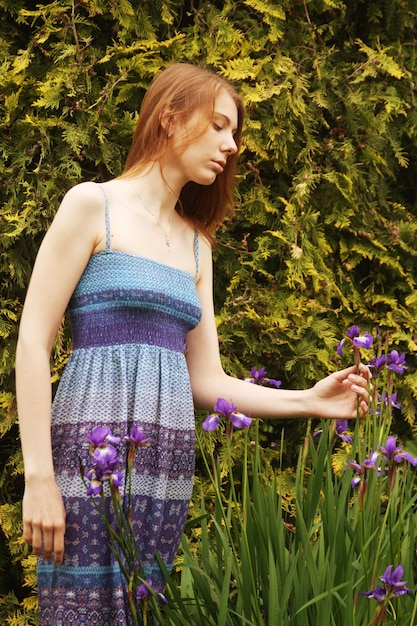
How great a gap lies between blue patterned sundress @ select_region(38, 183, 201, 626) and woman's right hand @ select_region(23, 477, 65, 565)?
0.21ft

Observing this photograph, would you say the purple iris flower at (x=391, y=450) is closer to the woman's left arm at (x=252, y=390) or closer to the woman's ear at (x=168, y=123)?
the woman's left arm at (x=252, y=390)

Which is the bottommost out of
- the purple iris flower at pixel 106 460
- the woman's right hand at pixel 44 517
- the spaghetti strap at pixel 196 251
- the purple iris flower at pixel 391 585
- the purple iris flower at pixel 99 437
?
the woman's right hand at pixel 44 517

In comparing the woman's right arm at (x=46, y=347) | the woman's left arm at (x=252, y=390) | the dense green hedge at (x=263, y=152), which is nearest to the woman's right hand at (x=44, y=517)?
the woman's right arm at (x=46, y=347)

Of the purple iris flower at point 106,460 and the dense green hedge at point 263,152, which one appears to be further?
the dense green hedge at point 263,152

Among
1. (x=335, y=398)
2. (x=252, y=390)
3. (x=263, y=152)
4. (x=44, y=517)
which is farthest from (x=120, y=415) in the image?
(x=263, y=152)

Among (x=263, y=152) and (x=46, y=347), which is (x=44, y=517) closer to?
(x=46, y=347)

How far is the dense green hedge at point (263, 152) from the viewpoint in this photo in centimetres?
300

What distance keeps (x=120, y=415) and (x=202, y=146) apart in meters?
0.69

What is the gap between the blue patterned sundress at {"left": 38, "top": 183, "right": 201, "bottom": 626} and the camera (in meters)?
1.87

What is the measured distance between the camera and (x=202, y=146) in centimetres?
214

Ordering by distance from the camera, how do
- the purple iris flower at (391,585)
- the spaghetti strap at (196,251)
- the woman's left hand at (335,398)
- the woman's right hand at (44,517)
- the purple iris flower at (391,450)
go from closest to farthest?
the purple iris flower at (391,585) < the purple iris flower at (391,450) < the woman's right hand at (44,517) < the woman's left hand at (335,398) < the spaghetti strap at (196,251)

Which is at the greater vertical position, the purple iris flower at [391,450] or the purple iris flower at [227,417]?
the purple iris flower at [227,417]

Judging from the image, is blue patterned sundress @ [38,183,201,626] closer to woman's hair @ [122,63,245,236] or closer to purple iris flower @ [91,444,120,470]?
woman's hair @ [122,63,245,236]

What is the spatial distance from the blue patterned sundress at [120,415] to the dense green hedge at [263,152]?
1.01 meters
